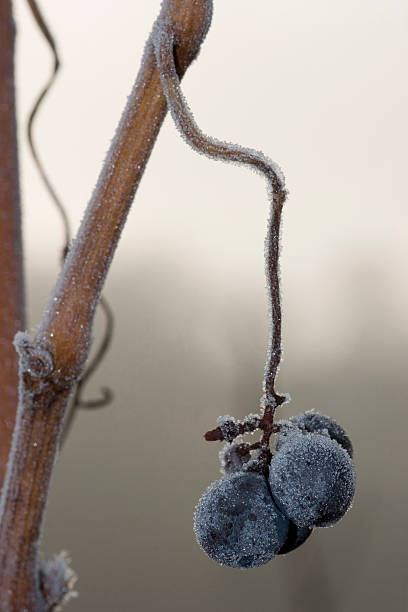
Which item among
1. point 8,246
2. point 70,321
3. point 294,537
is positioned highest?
point 8,246

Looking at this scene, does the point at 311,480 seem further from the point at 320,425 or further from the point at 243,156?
the point at 243,156

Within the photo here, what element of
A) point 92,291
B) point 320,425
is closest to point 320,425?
point 320,425

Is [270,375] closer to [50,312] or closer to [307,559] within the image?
[50,312]

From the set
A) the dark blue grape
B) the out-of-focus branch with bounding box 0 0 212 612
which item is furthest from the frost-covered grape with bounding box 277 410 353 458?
the out-of-focus branch with bounding box 0 0 212 612

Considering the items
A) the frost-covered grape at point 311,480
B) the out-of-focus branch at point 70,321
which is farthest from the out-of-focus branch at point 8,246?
the frost-covered grape at point 311,480

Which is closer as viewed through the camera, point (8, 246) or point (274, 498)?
point (274, 498)

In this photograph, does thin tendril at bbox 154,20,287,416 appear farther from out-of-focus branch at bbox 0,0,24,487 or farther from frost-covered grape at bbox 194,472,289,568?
out-of-focus branch at bbox 0,0,24,487

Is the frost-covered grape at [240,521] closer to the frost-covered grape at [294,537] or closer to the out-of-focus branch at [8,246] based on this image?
the frost-covered grape at [294,537]

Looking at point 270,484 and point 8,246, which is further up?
point 8,246
